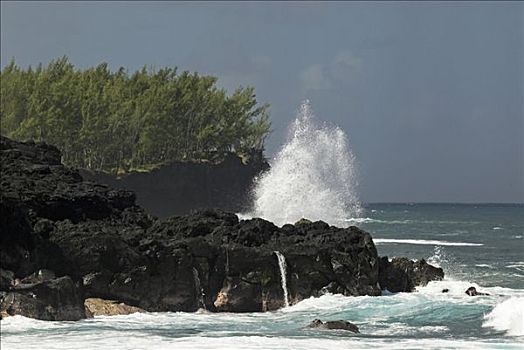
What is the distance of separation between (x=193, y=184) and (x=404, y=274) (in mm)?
52001

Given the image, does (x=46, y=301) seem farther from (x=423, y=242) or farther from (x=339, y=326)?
(x=423, y=242)

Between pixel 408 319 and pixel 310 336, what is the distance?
3930mm

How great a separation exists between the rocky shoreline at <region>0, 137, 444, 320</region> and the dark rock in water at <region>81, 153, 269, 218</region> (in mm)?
40187

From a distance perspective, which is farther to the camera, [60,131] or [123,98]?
[123,98]

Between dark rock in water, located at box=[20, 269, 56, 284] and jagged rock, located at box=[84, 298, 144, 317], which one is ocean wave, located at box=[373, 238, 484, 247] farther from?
dark rock in water, located at box=[20, 269, 56, 284]

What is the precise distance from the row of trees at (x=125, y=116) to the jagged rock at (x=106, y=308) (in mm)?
42467

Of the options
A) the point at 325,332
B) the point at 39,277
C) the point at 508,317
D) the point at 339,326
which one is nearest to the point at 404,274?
the point at 508,317

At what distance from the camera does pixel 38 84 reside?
217 ft

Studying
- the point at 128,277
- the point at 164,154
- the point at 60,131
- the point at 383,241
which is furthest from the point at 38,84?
the point at 128,277

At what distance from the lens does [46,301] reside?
65.1 ft

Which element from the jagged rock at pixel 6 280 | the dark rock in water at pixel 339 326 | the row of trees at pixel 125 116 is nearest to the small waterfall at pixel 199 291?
the jagged rock at pixel 6 280

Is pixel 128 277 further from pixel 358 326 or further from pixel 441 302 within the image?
pixel 441 302

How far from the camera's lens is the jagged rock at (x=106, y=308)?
20797mm

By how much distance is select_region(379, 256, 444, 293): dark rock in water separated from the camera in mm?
25359
